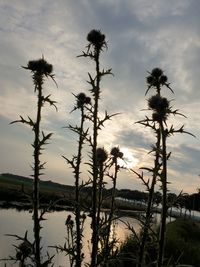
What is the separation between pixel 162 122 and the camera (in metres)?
7.47

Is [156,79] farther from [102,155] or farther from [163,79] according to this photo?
[102,155]

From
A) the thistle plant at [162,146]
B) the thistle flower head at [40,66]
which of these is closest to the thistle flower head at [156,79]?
the thistle plant at [162,146]

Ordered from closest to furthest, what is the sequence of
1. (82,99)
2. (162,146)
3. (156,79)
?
1. (162,146)
2. (156,79)
3. (82,99)

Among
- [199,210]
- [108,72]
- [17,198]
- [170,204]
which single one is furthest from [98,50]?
[199,210]

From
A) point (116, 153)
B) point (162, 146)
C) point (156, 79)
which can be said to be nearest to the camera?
point (162, 146)

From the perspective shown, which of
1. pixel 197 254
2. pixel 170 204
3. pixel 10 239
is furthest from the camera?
pixel 10 239

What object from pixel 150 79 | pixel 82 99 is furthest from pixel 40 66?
pixel 82 99

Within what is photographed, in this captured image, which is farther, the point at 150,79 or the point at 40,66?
the point at 150,79

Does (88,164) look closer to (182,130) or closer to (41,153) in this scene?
(41,153)

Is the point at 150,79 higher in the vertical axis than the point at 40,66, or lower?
higher

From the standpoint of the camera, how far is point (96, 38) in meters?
8.90

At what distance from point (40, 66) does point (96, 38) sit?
148cm

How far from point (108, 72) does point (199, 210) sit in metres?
159

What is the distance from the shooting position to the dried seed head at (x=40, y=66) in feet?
27.1
